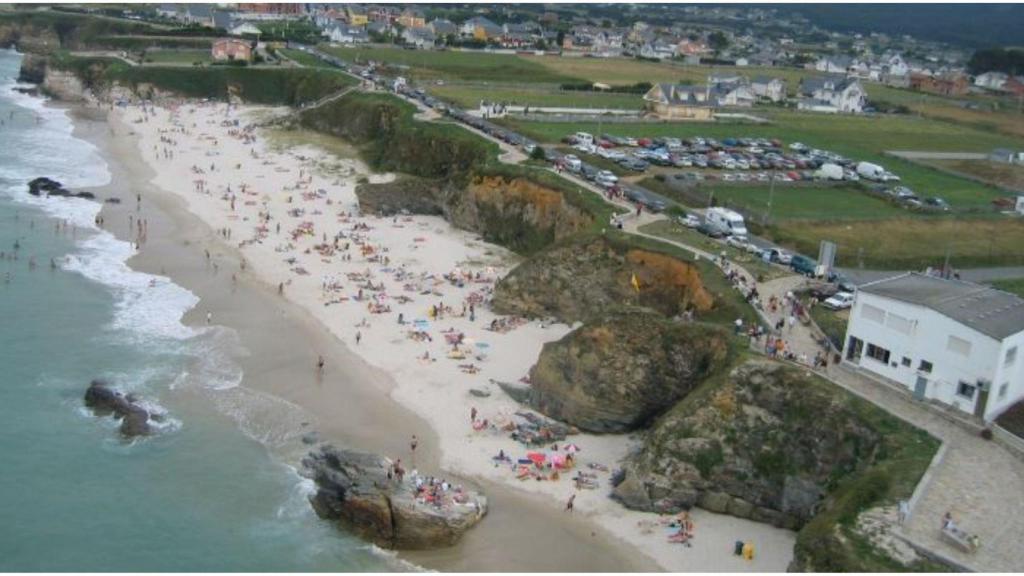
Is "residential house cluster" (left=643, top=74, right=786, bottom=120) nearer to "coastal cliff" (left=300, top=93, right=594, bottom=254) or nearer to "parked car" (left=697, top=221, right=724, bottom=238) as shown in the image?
"coastal cliff" (left=300, top=93, right=594, bottom=254)

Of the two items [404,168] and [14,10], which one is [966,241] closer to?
[404,168]

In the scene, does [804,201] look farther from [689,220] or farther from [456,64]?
[456,64]

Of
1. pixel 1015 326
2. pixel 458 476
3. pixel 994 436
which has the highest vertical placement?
pixel 1015 326

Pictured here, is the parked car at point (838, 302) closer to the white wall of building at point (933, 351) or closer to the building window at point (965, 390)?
the white wall of building at point (933, 351)

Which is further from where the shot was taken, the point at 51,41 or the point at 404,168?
the point at 51,41

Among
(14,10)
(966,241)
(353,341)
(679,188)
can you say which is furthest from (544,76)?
(14,10)

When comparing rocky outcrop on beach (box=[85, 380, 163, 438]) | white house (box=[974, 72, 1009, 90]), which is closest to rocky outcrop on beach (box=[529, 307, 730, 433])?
rocky outcrop on beach (box=[85, 380, 163, 438])

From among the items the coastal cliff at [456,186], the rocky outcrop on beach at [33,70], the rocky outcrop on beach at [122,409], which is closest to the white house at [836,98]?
the coastal cliff at [456,186]

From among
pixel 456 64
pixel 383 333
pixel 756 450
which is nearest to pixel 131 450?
pixel 383 333
